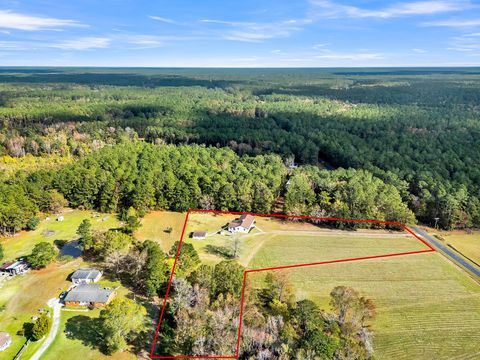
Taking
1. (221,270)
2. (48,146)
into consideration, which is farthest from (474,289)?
(48,146)

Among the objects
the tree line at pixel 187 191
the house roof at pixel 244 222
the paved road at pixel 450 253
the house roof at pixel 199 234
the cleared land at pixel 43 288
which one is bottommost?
the paved road at pixel 450 253

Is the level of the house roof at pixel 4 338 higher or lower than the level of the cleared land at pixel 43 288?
higher

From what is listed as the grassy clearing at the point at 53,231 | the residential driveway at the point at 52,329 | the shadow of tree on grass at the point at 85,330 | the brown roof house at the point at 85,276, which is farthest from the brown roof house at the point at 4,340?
the grassy clearing at the point at 53,231

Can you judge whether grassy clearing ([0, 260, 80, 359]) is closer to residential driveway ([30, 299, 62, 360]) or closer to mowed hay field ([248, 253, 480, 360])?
residential driveway ([30, 299, 62, 360])

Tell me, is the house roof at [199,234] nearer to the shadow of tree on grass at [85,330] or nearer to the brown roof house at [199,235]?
the brown roof house at [199,235]

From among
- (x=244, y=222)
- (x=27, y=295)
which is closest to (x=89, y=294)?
(x=27, y=295)

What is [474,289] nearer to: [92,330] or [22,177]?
[92,330]

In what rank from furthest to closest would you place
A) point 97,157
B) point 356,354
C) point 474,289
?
point 97,157
point 474,289
point 356,354
